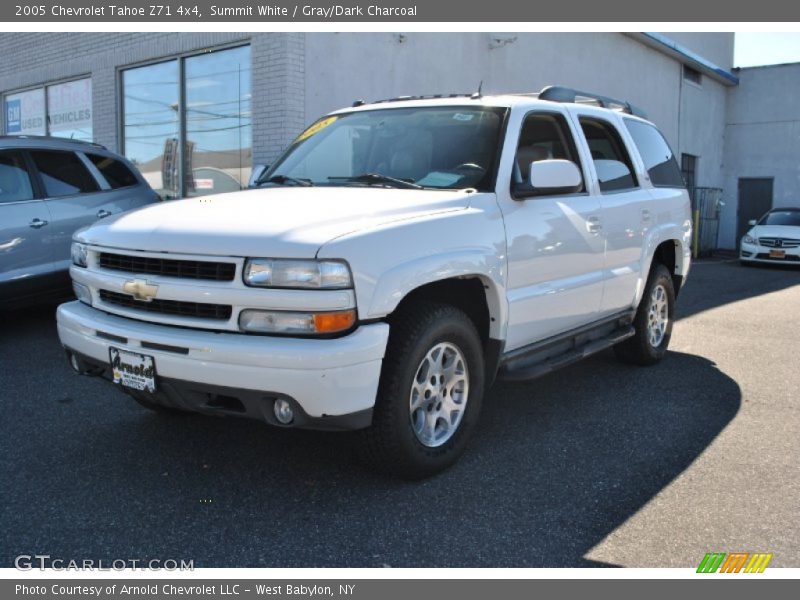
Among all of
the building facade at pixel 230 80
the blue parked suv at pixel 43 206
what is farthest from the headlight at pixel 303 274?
the building facade at pixel 230 80

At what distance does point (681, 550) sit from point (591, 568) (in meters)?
0.44

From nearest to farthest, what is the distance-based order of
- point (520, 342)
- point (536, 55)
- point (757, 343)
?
point (520, 342) < point (757, 343) < point (536, 55)

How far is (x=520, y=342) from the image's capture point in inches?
167

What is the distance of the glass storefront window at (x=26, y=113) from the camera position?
14148mm

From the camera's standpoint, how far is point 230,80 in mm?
10492

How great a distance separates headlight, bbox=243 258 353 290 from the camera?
3084 mm

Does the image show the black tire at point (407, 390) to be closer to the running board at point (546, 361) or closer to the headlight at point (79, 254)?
the running board at point (546, 361)

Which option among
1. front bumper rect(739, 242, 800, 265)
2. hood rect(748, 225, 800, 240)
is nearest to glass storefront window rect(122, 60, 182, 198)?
front bumper rect(739, 242, 800, 265)

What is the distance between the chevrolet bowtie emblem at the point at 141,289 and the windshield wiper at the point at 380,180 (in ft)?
4.59

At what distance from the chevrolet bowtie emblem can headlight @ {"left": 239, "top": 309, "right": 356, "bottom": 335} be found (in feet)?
1.68

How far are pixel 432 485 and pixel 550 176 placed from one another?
1753 mm

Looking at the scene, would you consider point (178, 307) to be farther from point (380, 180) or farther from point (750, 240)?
point (750, 240)
